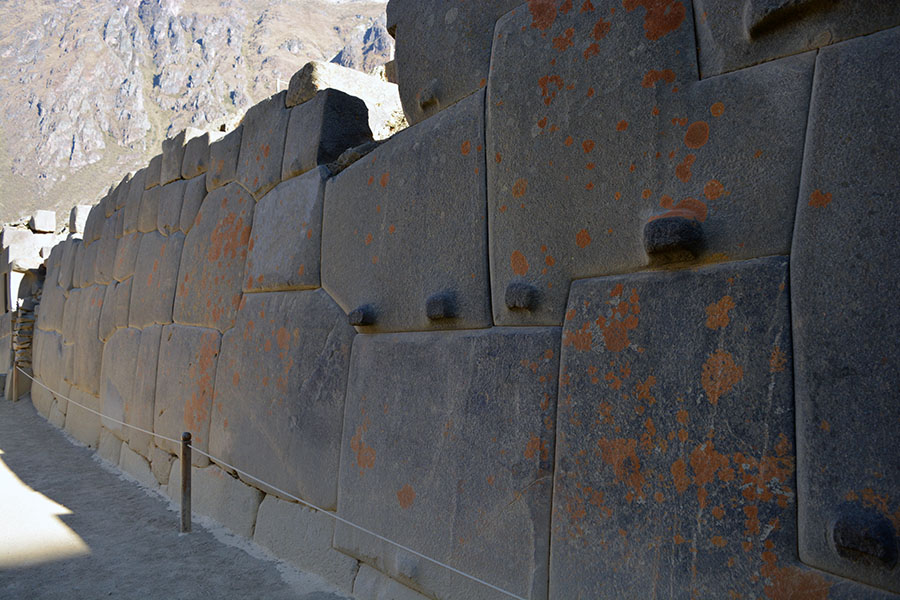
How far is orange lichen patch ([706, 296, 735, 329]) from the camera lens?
1251 mm

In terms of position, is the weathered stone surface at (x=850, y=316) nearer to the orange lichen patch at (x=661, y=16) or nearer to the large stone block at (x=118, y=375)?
the orange lichen patch at (x=661, y=16)

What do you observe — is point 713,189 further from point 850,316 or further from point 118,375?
point 118,375

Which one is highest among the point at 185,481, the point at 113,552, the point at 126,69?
the point at 126,69

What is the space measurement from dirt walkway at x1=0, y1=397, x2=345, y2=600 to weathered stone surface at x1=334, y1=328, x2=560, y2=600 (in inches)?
19.7

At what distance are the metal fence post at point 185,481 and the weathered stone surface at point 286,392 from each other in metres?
0.14

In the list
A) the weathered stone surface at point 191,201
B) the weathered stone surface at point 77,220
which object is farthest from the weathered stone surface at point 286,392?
the weathered stone surface at point 77,220

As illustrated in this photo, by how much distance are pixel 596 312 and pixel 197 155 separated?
3.18 metres

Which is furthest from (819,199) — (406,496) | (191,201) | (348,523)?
(191,201)

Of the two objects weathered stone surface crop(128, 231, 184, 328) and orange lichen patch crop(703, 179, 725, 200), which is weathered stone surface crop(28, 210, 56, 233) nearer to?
weathered stone surface crop(128, 231, 184, 328)

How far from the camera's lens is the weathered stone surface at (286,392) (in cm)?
239

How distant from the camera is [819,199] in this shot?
1133 mm

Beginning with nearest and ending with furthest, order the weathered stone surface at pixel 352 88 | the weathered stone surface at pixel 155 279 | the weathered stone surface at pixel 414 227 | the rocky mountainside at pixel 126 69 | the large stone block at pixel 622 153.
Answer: the large stone block at pixel 622 153 → the weathered stone surface at pixel 414 227 → the weathered stone surface at pixel 352 88 → the weathered stone surface at pixel 155 279 → the rocky mountainside at pixel 126 69

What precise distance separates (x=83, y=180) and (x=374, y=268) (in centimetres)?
6325

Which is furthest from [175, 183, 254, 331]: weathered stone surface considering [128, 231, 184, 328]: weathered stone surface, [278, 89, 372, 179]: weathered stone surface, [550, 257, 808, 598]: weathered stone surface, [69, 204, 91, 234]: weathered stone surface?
[69, 204, 91, 234]: weathered stone surface
